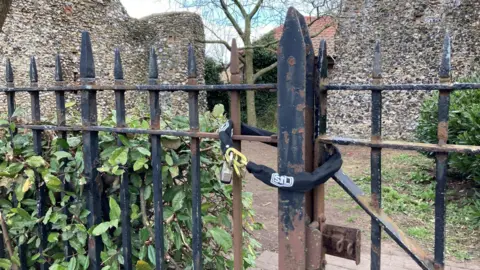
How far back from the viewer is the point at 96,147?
1978mm

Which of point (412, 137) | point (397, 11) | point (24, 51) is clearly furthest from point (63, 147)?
point (397, 11)

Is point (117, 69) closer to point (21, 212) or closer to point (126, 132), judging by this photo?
point (126, 132)

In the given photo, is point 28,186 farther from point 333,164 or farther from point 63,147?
point 333,164

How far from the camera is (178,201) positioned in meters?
1.85

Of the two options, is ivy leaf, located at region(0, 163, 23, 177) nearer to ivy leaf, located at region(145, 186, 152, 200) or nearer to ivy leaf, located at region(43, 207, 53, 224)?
ivy leaf, located at region(43, 207, 53, 224)

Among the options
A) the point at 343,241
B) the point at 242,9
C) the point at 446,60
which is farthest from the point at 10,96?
the point at 242,9

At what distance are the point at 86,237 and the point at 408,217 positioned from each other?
13.6 feet

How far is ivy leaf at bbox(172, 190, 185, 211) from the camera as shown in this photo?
1.85 m

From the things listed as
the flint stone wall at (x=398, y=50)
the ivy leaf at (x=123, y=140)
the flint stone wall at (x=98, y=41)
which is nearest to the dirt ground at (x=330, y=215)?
the ivy leaf at (x=123, y=140)

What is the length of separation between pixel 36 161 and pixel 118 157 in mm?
503

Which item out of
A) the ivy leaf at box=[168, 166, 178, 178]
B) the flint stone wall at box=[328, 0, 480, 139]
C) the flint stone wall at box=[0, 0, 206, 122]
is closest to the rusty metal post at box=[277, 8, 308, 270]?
the ivy leaf at box=[168, 166, 178, 178]

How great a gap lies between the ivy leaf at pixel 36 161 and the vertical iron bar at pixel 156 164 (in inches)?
25.0

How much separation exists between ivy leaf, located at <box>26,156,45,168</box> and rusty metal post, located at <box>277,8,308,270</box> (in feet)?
4.16

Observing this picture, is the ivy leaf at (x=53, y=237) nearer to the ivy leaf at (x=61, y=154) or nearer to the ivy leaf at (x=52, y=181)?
the ivy leaf at (x=52, y=181)
